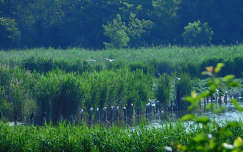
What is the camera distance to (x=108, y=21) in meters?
52.5

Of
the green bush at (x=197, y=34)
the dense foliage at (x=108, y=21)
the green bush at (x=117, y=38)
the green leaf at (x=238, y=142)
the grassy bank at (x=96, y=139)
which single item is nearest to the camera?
the green leaf at (x=238, y=142)

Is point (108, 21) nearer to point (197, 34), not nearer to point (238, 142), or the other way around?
point (197, 34)

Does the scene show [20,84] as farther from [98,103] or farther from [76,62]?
[76,62]

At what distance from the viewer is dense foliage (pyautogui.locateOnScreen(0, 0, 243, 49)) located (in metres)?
50.2

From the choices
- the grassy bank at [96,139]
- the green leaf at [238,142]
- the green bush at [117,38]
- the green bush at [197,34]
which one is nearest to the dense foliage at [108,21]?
the green bush at [117,38]

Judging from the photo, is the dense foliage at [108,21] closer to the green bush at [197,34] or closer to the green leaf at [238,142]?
the green bush at [197,34]

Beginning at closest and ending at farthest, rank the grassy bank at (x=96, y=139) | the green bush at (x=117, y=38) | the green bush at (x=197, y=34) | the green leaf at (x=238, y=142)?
the green leaf at (x=238, y=142), the grassy bank at (x=96, y=139), the green bush at (x=197, y=34), the green bush at (x=117, y=38)

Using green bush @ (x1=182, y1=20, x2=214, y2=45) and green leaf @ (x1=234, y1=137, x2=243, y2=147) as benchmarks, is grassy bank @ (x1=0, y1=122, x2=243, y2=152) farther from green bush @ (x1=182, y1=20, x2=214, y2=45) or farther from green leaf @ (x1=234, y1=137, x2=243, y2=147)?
green bush @ (x1=182, y1=20, x2=214, y2=45)

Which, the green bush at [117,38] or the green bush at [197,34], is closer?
the green bush at [197,34]

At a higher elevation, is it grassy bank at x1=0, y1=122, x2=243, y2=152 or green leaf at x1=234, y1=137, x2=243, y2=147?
green leaf at x1=234, y1=137, x2=243, y2=147

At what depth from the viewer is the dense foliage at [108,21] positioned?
50.2 meters

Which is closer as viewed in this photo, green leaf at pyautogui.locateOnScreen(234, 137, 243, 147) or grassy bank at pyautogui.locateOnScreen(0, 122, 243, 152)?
green leaf at pyautogui.locateOnScreen(234, 137, 243, 147)

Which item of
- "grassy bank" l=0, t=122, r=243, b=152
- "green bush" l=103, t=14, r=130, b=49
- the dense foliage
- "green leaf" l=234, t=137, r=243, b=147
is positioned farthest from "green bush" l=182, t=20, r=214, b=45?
"green leaf" l=234, t=137, r=243, b=147

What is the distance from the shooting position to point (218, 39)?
5069 cm
